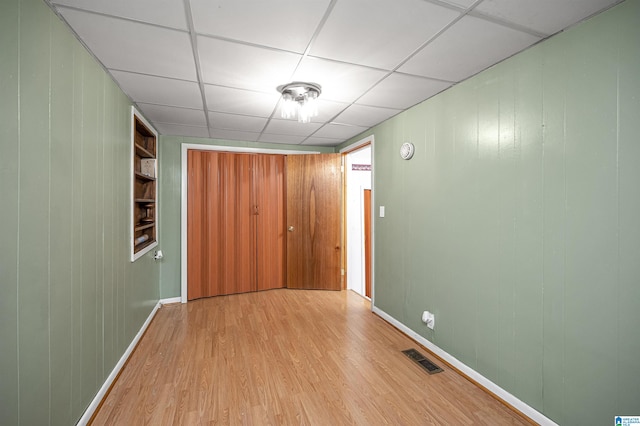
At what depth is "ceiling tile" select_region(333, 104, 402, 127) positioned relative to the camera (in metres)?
2.70

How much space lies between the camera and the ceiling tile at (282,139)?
3738 mm

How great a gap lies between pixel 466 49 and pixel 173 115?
2.70 meters

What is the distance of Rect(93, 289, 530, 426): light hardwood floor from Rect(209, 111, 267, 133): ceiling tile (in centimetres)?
226

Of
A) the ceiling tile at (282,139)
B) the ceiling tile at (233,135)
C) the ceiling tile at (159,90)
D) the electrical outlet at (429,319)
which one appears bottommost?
the electrical outlet at (429,319)

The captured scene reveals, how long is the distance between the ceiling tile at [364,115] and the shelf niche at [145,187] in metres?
2.05

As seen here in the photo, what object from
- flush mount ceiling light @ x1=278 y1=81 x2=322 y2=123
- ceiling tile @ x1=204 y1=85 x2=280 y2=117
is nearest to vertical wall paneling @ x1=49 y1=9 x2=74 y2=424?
ceiling tile @ x1=204 y1=85 x2=280 y2=117

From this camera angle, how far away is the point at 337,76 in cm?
200

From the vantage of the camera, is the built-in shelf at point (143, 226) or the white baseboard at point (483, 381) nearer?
the white baseboard at point (483, 381)

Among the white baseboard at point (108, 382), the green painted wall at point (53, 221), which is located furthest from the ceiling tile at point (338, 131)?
the white baseboard at point (108, 382)

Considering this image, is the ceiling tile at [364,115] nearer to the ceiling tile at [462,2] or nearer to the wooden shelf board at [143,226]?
the ceiling tile at [462,2]

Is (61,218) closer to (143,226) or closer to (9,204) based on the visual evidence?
(9,204)

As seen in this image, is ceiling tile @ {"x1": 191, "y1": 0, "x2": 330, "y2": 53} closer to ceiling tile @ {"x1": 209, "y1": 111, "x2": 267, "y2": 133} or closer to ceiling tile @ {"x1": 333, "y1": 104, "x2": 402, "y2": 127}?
ceiling tile @ {"x1": 333, "y1": 104, "x2": 402, "y2": 127}

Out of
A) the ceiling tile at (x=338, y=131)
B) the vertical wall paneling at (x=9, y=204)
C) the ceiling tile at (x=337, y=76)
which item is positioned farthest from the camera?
the ceiling tile at (x=338, y=131)

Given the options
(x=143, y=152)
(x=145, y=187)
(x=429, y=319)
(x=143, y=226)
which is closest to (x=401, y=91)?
(x=429, y=319)
